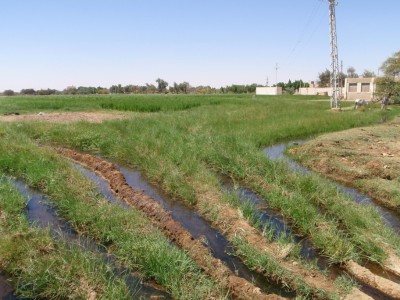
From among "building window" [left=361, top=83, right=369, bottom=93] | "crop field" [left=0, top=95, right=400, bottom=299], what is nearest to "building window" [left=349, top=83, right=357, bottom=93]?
"building window" [left=361, top=83, right=369, bottom=93]

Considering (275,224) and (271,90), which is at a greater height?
(271,90)

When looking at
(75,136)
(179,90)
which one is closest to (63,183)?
(75,136)

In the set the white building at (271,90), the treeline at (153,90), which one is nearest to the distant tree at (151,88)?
the treeline at (153,90)

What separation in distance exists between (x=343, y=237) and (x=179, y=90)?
3441 inches

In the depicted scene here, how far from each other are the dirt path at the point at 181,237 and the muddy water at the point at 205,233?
0.27 meters

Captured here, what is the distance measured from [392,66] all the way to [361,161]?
957 inches

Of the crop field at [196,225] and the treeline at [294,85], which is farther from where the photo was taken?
the treeline at [294,85]

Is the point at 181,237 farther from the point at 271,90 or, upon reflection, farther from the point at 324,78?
the point at 324,78

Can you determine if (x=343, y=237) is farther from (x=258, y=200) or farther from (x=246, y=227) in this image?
(x=258, y=200)

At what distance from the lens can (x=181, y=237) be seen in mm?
5543

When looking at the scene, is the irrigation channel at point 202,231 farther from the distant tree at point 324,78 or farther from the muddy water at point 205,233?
the distant tree at point 324,78

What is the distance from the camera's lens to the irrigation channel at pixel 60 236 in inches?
170

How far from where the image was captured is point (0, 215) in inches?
235

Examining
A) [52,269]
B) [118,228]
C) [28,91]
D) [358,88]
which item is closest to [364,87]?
[358,88]
